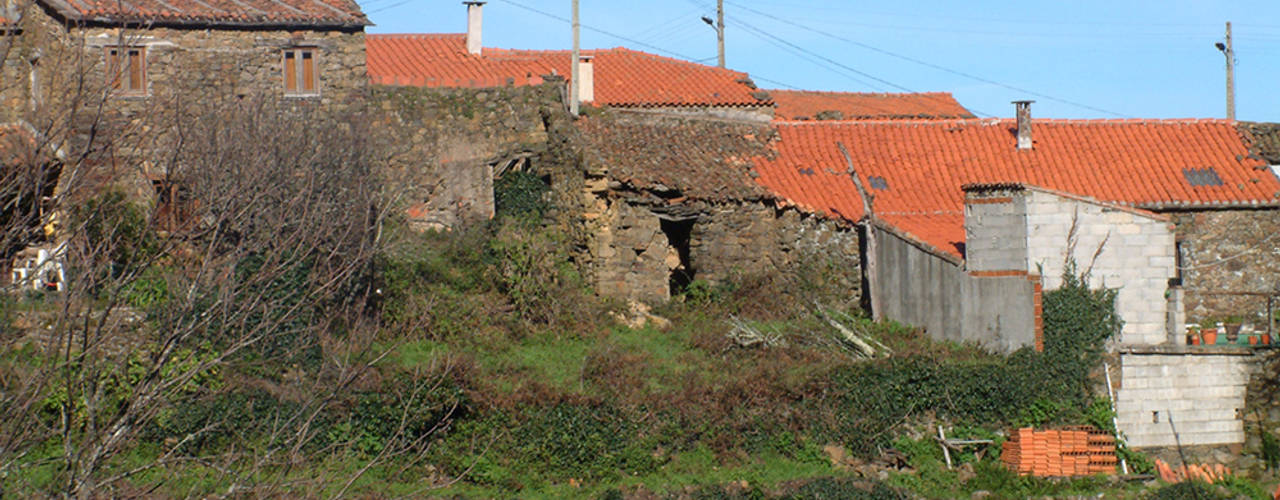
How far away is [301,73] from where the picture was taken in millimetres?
26547

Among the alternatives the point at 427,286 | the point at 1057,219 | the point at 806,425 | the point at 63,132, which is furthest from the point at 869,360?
the point at 63,132

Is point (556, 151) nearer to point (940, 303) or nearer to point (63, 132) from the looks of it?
point (940, 303)

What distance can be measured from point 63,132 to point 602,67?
81.5 ft

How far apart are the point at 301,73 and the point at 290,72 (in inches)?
7.9

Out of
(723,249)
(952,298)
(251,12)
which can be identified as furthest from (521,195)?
(952,298)

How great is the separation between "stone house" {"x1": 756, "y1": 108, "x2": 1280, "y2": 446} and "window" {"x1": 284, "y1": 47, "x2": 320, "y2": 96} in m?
8.44

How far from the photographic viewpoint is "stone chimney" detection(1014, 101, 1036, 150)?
28.8 metres

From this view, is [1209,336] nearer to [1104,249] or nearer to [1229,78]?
[1104,249]

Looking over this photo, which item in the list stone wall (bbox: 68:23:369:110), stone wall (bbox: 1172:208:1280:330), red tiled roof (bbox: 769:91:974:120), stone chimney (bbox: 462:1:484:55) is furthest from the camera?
red tiled roof (bbox: 769:91:974:120)

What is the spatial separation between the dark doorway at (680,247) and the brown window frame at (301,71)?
704 centimetres

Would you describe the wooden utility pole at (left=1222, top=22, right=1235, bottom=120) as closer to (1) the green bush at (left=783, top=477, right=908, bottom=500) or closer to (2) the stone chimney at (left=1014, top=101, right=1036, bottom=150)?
(2) the stone chimney at (left=1014, top=101, right=1036, bottom=150)

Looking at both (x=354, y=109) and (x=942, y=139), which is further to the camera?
(x=942, y=139)

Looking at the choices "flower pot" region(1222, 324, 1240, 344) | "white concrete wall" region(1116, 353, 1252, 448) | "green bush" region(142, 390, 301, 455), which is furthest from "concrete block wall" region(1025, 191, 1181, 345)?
"green bush" region(142, 390, 301, 455)

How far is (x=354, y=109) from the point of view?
26.3 metres
